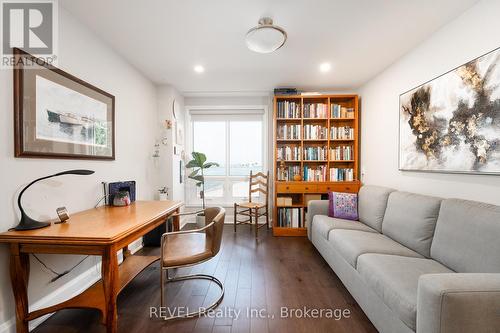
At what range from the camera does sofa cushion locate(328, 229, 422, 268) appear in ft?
5.84

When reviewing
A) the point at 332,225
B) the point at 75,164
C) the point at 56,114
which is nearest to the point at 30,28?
the point at 56,114

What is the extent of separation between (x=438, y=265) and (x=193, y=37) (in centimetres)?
291

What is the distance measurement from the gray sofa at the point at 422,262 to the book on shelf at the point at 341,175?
3.69ft

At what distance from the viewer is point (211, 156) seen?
427cm

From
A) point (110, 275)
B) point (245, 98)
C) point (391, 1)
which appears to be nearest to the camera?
point (110, 275)

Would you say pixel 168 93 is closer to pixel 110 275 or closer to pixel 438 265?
pixel 110 275

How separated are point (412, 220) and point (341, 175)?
1.79m

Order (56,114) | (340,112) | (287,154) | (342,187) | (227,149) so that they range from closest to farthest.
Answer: (56,114) → (342,187) → (340,112) → (287,154) → (227,149)

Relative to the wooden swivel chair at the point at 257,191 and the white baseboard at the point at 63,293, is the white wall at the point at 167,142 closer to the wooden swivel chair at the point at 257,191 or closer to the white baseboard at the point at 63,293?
the wooden swivel chair at the point at 257,191

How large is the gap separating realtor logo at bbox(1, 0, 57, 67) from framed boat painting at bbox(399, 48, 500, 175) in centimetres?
335

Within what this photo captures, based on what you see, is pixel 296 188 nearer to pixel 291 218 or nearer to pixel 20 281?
pixel 291 218

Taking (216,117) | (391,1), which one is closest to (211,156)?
(216,117)

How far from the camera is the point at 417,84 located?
2.33 meters

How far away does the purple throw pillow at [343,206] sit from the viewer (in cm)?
282
